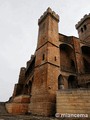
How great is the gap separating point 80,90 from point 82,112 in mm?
1762

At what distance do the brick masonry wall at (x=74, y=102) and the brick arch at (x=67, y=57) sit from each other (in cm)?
699

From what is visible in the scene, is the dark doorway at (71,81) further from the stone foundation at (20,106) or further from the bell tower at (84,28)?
the bell tower at (84,28)

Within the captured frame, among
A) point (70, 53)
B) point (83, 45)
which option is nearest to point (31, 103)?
point (70, 53)

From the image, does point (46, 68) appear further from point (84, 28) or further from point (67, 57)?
point (84, 28)

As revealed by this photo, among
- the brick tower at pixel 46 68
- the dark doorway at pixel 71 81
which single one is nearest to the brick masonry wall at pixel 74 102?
the brick tower at pixel 46 68

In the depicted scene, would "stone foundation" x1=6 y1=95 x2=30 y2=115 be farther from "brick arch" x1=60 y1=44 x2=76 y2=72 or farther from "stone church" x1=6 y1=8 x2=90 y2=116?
"brick arch" x1=60 y1=44 x2=76 y2=72

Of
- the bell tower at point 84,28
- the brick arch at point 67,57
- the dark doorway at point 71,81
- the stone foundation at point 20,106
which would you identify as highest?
the bell tower at point 84,28

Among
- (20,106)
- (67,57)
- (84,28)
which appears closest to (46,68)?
(20,106)

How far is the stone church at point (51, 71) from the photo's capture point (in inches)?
544

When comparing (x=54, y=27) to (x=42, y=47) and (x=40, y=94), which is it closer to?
(x=42, y=47)

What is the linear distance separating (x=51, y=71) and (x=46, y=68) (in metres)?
0.61

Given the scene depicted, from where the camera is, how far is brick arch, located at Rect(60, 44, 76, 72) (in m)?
19.4

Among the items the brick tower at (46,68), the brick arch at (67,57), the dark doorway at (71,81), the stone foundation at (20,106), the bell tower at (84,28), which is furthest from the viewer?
the bell tower at (84,28)

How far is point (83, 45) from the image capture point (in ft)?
70.9
